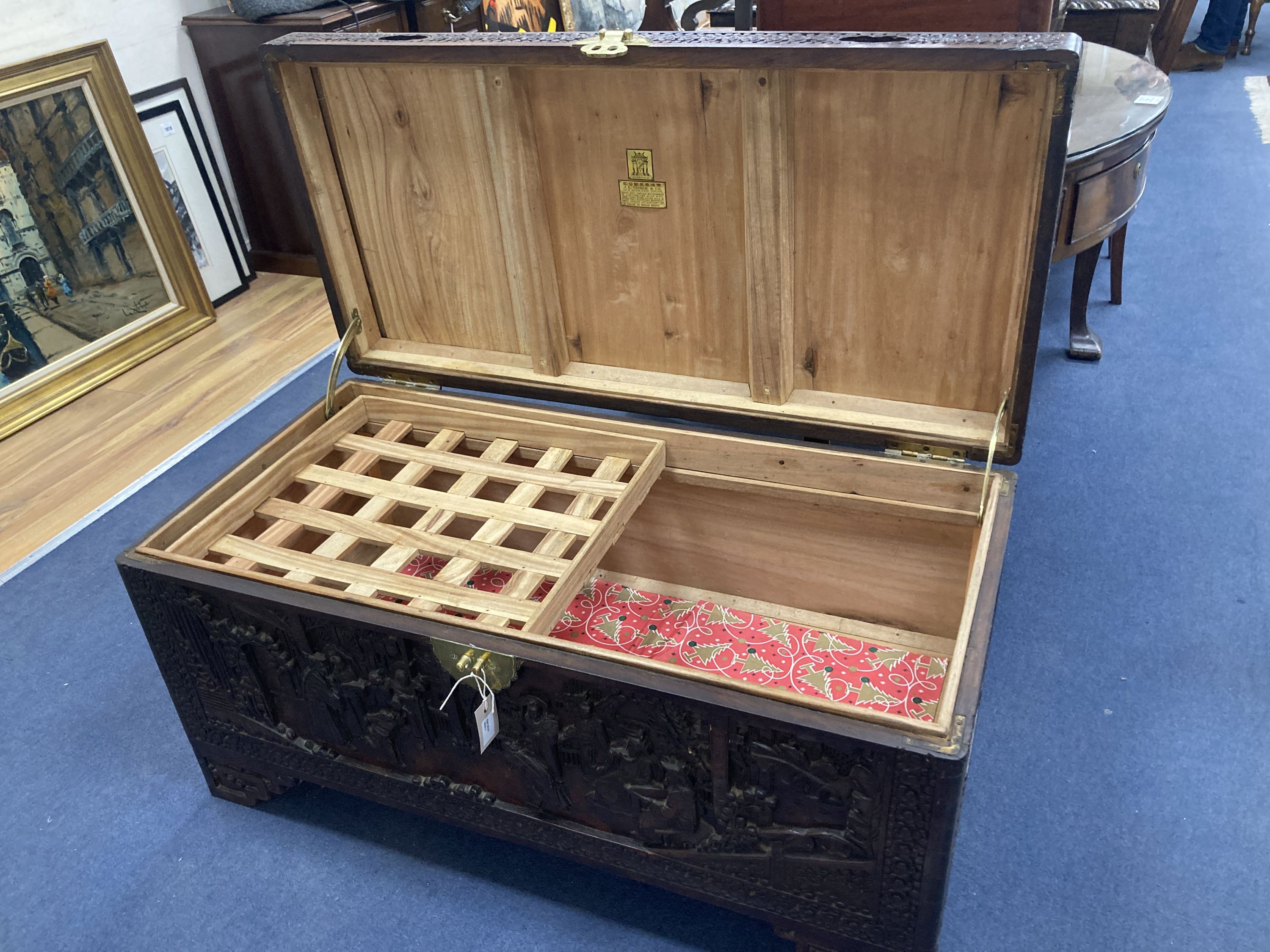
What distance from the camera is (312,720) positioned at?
1549 millimetres

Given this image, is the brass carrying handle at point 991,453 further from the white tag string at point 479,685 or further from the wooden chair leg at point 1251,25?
the wooden chair leg at point 1251,25

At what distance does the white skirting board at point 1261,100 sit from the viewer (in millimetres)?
4258

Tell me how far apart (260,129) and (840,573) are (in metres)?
2.75

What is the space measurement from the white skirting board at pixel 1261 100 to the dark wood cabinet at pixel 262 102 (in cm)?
344

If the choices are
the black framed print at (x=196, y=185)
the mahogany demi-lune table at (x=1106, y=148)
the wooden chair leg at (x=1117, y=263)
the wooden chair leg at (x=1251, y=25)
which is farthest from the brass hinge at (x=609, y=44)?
the wooden chair leg at (x=1251, y=25)

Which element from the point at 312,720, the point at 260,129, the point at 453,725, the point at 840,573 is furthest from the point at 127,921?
the point at 260,129

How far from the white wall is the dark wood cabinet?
4 centimetres

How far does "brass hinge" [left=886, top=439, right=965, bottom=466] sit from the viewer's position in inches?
59.5

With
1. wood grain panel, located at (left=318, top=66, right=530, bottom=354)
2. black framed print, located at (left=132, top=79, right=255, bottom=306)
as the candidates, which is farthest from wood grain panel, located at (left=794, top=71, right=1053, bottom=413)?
black framed print, located at (left=132, top=79, right=255, bottom=306)

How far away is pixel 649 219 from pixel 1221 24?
503 cm

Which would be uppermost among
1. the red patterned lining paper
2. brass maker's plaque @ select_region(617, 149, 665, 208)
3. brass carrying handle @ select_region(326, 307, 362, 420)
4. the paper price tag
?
brass maker's plaque @ select_region(617, 149, 665, 208)

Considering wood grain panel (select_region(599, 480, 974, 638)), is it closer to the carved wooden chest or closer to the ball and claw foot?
the carved wooden chest

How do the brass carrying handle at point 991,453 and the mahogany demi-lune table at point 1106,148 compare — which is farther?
the mahogany demi-lune table at point 1106,148

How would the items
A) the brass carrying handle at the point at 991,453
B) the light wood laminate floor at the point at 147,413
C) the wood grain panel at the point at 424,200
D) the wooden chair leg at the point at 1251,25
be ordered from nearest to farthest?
the brass carrying handle at the point at 991,453
the wood grain panel at the point at 424,200
the light wood laminate floor at the point at 147,413
the wooden chair leg at the point at 1251,25
